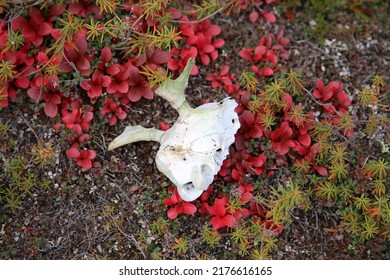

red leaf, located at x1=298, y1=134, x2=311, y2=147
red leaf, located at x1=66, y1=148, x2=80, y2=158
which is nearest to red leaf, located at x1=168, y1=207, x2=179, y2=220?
red leaf, located at x1=66, y1=148, x2=80, y2=158

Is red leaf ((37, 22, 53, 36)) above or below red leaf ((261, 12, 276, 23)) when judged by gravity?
above

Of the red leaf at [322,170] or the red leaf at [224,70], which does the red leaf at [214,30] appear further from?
the red leaf at [322,170]

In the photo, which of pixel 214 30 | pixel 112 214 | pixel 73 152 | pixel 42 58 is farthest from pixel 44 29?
pixel 112 214

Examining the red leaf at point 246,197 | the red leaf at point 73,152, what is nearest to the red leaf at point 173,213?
the red leaf at point 246,197

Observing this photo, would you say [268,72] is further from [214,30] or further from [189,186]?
[189,186]

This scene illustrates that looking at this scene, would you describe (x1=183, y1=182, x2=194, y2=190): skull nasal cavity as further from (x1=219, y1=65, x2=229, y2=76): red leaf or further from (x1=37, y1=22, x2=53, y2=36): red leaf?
(x1=37, y1=22, x2=53, y2=36): red leaf

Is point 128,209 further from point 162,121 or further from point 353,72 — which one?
point 353,72
